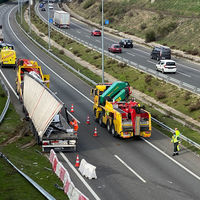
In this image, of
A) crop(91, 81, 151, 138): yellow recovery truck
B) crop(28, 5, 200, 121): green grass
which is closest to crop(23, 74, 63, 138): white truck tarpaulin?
crop(91, 81, 151, 138): yellow recovery truck

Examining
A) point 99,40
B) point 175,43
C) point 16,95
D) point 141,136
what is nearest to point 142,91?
point 16,95

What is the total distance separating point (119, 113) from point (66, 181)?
9.01 m

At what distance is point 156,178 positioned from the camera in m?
23.1

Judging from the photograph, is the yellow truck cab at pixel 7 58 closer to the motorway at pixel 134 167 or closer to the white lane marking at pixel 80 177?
the motorway at pixel 134 167

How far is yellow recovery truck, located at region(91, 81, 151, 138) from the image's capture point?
28.6 metres

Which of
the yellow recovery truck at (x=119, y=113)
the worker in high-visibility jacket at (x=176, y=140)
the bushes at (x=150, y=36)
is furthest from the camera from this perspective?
the bushes at (x=150, y=36)

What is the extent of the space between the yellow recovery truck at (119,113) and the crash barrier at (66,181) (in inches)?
224

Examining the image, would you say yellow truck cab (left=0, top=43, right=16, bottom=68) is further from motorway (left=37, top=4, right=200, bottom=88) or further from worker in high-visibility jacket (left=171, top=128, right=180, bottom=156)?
worker in high-visibility jacket (left=171, top=128, right=180, bottom=156)

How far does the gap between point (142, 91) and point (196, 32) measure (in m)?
32.8

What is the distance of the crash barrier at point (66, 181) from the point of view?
18487 millimetres

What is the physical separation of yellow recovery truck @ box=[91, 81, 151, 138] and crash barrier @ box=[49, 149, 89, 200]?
569cm

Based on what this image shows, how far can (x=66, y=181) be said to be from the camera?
67.0 feet

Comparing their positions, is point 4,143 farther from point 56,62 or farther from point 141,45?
point 141,45

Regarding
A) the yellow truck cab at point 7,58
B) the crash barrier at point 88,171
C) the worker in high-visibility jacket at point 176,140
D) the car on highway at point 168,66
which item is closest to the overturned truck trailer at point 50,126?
the crash barrier at point 88,171
